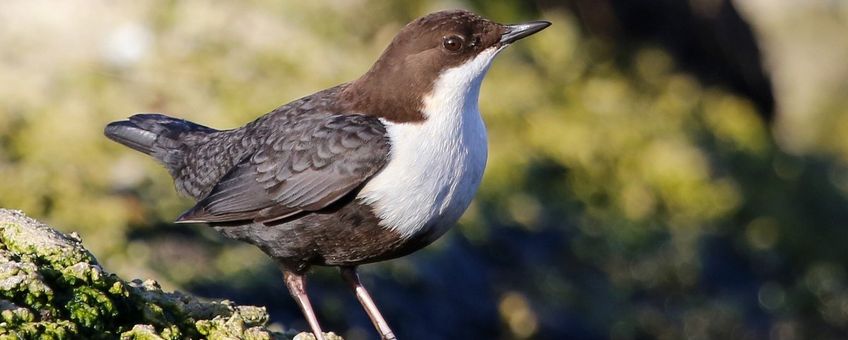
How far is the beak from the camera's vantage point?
13.6 feet

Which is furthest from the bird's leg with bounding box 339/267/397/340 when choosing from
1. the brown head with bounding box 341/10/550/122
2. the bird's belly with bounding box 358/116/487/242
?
the brown head with bounding box 341/10/550/122

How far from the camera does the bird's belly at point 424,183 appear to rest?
12.7 feet

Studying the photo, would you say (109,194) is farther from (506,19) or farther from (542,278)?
(506,19)

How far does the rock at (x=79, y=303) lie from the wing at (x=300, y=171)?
74 cm

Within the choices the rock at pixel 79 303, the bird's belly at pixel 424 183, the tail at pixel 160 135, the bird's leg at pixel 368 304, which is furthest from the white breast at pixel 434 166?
the tail at pixel 160 135

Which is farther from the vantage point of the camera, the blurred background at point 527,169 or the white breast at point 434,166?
the blurred background at point 527,169

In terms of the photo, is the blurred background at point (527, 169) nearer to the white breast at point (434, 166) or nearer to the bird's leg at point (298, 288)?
the bird's leg at point (298, 288)

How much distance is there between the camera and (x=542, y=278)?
6.64 m

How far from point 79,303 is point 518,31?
6.23ft

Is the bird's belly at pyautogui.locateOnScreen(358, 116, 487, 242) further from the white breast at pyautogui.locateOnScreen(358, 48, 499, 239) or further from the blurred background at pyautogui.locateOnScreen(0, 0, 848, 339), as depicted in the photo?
the blurred background at pyautogui.locateOnScreen(0, 0, 848, 339)

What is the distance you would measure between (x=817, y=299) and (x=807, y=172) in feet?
5.62

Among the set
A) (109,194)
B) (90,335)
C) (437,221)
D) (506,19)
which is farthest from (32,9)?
(90,335)

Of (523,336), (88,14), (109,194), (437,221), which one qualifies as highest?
(88,14)

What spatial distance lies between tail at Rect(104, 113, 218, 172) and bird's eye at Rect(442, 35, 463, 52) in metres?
1.13
